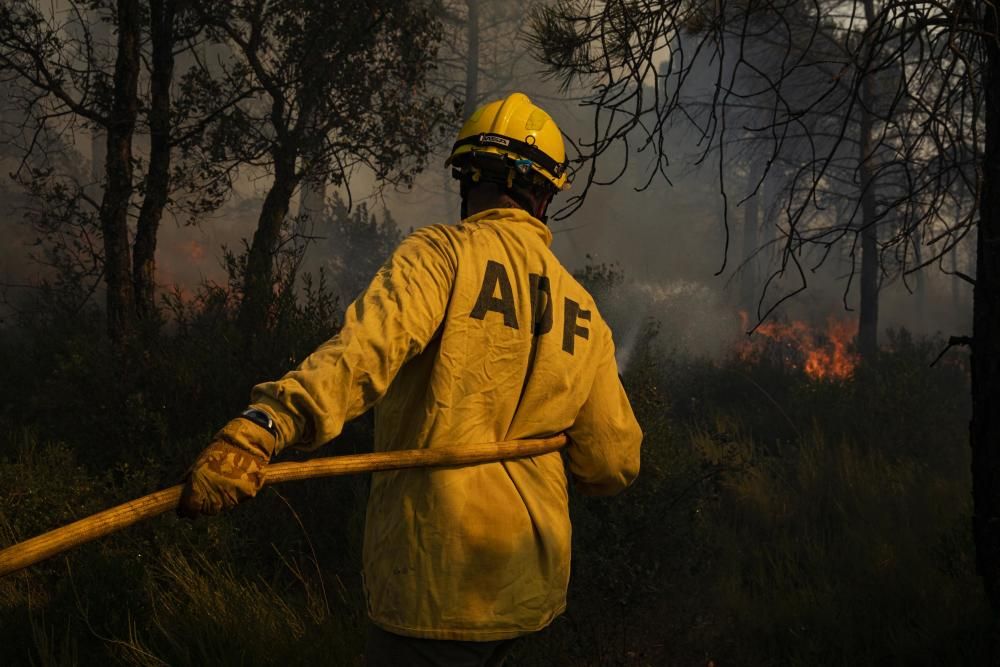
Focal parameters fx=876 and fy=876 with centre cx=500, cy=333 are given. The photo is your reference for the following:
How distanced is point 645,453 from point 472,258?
3.27 meters

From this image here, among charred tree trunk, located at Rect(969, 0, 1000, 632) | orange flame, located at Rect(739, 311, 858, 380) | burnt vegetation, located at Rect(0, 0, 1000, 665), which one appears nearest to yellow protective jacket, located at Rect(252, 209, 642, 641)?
burnt vegetation, located at Rect(0, 0, 1000, 665)

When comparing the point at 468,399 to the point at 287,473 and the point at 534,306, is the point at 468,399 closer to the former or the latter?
the point at 534,306

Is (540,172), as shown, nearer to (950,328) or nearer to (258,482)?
(258,482)

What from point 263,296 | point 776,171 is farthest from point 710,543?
point 776,171

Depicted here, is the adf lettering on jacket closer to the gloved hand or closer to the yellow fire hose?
the yellow fire hose

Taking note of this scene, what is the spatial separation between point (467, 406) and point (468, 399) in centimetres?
2

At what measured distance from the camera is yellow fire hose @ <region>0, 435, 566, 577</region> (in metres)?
1.53

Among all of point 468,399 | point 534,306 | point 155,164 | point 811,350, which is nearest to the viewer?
point 468,399

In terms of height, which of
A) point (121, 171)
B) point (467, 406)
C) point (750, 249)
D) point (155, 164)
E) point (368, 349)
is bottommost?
point (467, 406)

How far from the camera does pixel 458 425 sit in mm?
2170

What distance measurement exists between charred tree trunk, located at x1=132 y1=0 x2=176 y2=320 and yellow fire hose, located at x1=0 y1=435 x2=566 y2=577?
227 inches

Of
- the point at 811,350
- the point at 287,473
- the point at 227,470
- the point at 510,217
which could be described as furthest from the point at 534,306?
the point at 811,350

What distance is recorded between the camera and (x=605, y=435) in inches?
101

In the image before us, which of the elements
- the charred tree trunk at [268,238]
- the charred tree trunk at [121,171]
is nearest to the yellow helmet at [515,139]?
the charred tree trunk at [268,238]
